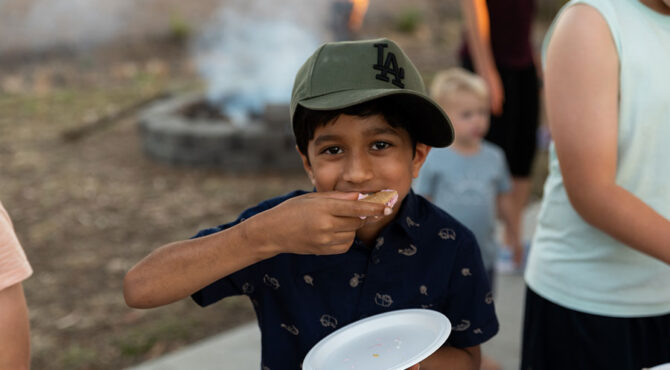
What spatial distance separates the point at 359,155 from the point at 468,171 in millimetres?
1871

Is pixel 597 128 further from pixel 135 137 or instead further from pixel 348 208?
pixel 135 137

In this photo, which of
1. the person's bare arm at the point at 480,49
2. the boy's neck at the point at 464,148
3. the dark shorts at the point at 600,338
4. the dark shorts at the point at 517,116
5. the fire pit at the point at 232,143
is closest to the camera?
the dark shorts at the point at 600,338

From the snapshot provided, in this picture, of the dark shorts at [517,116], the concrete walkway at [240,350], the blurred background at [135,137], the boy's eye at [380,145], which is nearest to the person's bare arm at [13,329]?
the boy's eye at [380,145]

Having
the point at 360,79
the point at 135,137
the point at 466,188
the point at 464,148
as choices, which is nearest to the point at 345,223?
the point at 360,79

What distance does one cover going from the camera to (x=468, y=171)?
10.8ft

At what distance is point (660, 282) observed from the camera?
1.87 metres

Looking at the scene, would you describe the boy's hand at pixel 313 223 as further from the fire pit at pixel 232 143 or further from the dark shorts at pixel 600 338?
the fire pit at pixel 232 143

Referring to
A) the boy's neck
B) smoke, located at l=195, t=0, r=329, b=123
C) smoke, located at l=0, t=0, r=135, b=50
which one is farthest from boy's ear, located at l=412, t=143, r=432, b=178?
smoke, located at l=0, t=0, r=135, b=50

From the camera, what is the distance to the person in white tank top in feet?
5.45

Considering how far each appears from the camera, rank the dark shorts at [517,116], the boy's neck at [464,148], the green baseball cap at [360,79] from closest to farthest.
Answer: the green baseball cap at [360,79] < the boy's neck at [464,148] < the dark shorts at [517,116]

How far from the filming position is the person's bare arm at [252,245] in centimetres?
135

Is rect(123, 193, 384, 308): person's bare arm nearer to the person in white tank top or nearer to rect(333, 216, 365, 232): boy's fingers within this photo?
rect(333, 216, 365, 232): boy's fingers

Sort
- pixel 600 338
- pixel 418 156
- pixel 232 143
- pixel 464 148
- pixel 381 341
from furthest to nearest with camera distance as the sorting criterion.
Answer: pixel 232 143
pixel 464 148
pixel 600 338
pixel 418 156
pixel 381 341

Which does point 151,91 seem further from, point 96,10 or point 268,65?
point 96,10
